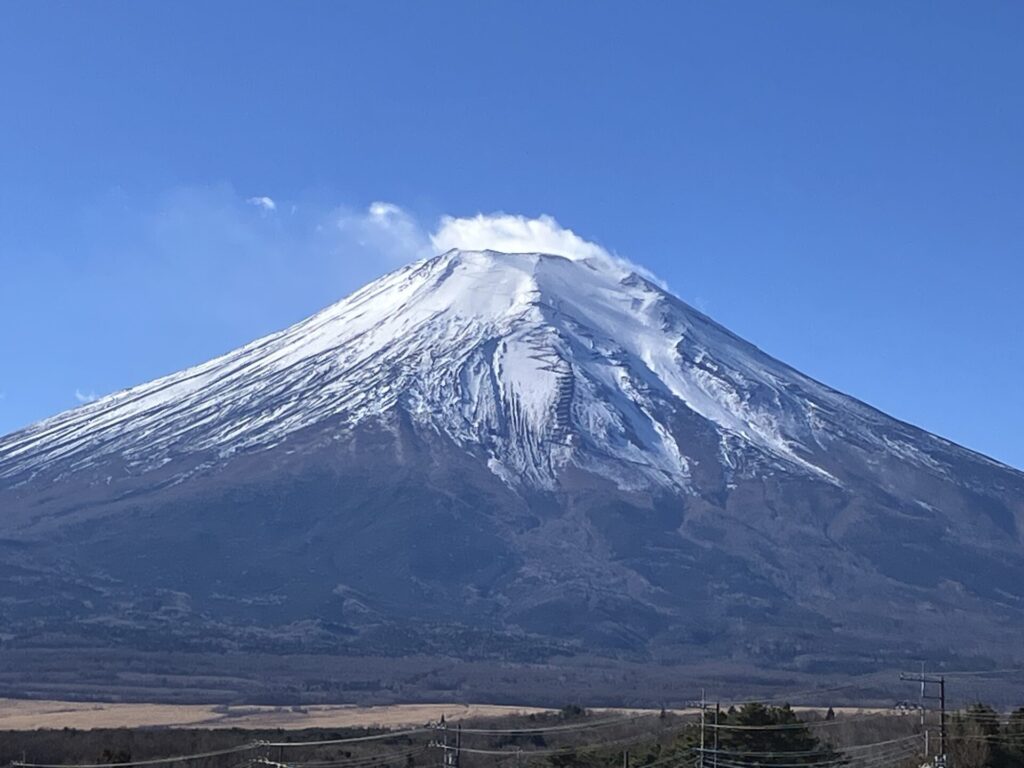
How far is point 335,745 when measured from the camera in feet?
191

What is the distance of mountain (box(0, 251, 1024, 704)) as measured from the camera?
120812 mm

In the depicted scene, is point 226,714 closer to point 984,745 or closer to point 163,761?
point 163,761

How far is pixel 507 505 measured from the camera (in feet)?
A: 481

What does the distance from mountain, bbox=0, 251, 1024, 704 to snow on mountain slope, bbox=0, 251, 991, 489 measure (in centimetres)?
38

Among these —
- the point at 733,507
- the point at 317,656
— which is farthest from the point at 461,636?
the point at 733,507

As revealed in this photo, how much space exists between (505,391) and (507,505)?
22.7 metres

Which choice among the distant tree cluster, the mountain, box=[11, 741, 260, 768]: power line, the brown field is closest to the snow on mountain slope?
the mountain

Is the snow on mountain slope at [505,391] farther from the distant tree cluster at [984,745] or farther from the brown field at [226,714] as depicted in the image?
the distant tree cluster at [984,745]

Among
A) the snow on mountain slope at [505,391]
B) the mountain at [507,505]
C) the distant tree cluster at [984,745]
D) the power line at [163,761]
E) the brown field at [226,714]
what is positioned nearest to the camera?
the distant tree cluster at [984,745]

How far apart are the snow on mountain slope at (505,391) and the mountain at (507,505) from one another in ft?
1.25

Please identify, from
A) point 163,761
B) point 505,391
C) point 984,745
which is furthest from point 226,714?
point 505,391

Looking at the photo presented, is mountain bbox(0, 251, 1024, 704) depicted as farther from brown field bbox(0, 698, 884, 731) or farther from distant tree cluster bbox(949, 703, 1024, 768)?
distant tree cluster bbox(949, 703, 1024, 768)

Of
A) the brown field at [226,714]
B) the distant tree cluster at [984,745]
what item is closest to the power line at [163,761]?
the brown field at [226,714]

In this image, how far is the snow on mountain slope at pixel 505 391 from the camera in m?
159
